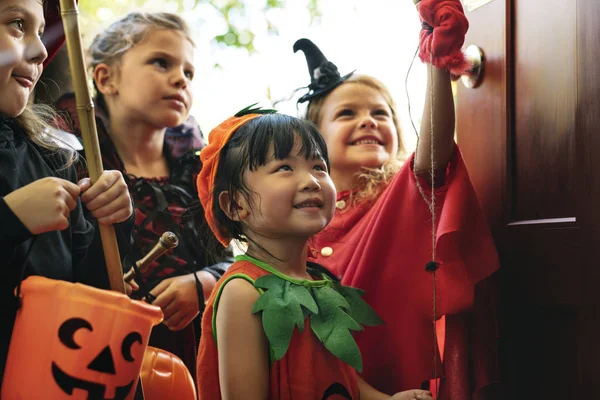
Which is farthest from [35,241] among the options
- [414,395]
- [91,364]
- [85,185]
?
[414,395]

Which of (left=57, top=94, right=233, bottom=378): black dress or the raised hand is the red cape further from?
the raised hand

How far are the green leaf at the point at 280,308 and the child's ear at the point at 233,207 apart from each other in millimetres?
127

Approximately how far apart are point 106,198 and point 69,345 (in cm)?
21

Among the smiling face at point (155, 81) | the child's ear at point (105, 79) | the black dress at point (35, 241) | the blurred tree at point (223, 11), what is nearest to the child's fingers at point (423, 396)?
the black dress at point (35, 241)

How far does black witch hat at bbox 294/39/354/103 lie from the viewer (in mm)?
1636

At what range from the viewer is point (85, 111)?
0.95m

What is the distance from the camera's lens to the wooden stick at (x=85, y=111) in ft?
3.03

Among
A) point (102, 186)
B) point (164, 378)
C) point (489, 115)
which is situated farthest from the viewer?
point (489, 115)

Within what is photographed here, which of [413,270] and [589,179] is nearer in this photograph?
[589,179]

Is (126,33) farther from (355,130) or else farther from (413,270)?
(413,270)

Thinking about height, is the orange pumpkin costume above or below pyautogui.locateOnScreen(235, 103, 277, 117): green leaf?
below

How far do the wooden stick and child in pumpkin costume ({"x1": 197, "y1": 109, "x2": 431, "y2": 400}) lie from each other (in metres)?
0.20

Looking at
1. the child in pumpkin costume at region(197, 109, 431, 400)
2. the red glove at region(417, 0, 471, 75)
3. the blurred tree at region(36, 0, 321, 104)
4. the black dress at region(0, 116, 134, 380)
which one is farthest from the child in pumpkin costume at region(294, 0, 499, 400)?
the blurred tree at region(36, 0, 321, 104)

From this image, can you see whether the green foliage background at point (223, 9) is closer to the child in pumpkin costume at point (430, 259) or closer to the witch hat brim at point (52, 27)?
the witch hat brim at point (52, 27)
